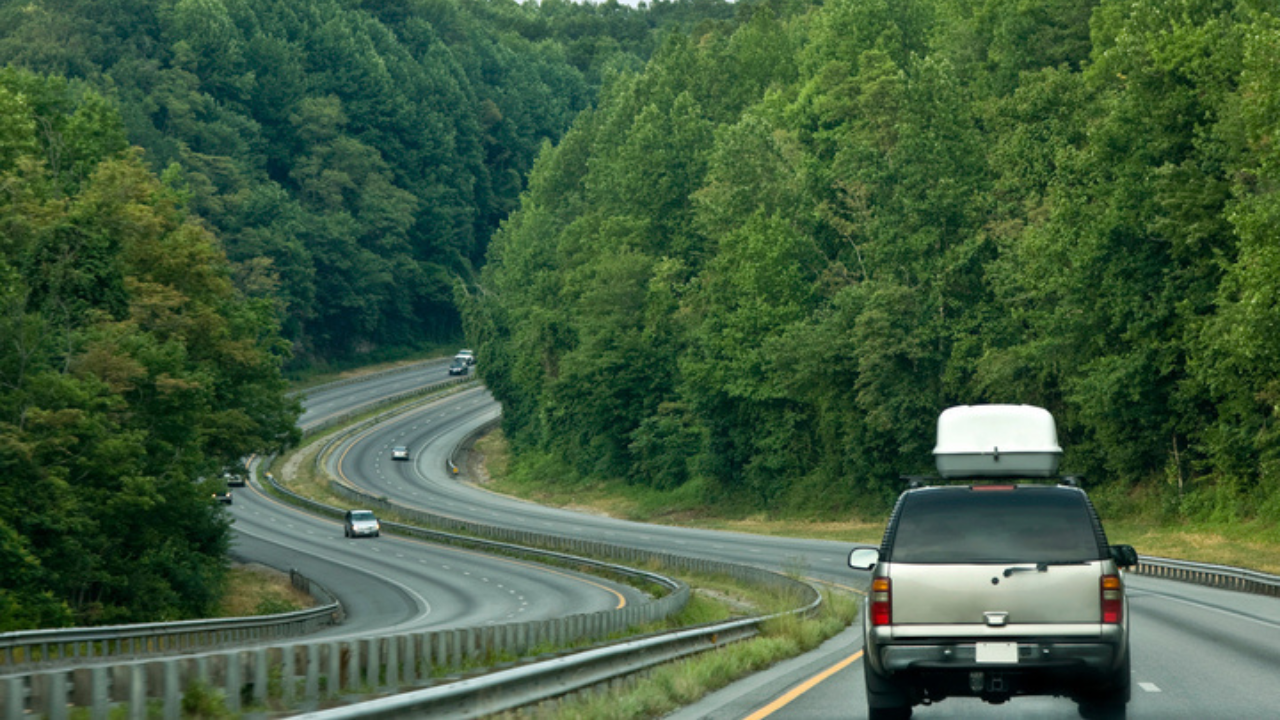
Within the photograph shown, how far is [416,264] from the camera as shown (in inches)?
5797

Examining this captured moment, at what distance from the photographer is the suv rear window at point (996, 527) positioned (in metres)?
11.2

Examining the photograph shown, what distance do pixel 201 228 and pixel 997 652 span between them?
4726cm

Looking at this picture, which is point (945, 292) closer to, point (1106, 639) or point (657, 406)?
point (657, 406)

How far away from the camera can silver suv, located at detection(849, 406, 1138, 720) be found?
436 inches

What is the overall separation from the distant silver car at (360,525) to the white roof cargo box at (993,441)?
57.6 m

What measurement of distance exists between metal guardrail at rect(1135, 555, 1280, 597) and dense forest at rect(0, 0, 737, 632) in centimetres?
2615

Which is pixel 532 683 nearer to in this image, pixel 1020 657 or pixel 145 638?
pixel 1020 657

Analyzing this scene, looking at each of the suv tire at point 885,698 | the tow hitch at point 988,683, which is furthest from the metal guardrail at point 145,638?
the tow hitch at point 988,683

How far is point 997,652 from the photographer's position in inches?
438

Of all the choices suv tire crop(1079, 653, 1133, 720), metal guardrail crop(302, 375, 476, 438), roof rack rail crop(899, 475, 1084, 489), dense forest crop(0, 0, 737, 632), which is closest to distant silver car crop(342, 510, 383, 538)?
dense forest crop(0, 0, 737, 632)

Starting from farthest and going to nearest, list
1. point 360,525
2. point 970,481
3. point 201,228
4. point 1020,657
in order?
1. point 360,525
2. point 201,228
3. point 970,481
4. point 1020,657

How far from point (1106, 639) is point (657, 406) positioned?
241ft

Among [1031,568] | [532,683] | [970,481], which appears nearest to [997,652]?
[1031,568]

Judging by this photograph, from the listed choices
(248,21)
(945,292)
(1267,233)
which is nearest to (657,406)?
(945,292)
